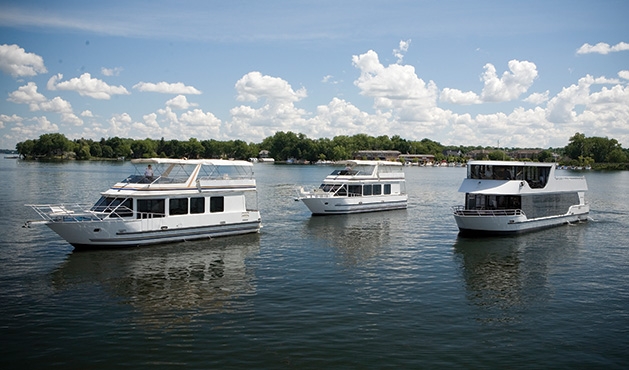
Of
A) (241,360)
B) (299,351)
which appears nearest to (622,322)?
(299,351)

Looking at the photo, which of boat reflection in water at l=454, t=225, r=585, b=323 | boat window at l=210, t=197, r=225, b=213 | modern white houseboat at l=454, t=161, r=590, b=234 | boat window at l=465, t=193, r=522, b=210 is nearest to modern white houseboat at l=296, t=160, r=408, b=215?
modern white houseboat at l=454, t=161, r=590, b=234

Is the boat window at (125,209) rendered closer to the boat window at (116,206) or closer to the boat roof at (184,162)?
the boat window at (116,206)

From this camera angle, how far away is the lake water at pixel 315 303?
61.4ft

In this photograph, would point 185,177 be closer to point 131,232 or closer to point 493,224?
point 131,232

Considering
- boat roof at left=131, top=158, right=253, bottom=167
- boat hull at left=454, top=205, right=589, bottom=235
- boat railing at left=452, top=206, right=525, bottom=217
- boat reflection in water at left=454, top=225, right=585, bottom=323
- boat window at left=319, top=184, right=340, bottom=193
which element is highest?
boat roof at left=131, top=158, right=253, bottom=167

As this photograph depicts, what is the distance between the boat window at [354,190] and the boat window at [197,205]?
24.5m

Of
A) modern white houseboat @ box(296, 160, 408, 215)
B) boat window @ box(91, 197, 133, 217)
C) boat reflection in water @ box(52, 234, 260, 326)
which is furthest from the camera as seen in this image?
modern white houseboat @ box(296, 160, 408, 215)

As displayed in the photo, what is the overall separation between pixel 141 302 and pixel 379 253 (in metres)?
18.1

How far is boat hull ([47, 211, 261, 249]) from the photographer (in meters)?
33.1

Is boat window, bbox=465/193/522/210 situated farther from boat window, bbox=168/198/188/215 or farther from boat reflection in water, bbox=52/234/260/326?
boat window, bbox=168/198/188/215

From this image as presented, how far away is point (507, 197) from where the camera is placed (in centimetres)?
4544

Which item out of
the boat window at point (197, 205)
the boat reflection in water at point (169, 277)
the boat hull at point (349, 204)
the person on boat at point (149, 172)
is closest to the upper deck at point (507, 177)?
the boat hull at point (349, 204)

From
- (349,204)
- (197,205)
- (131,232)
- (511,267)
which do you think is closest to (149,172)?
(197,205)

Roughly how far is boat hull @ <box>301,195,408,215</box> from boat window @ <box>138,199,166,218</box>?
70.4ft
